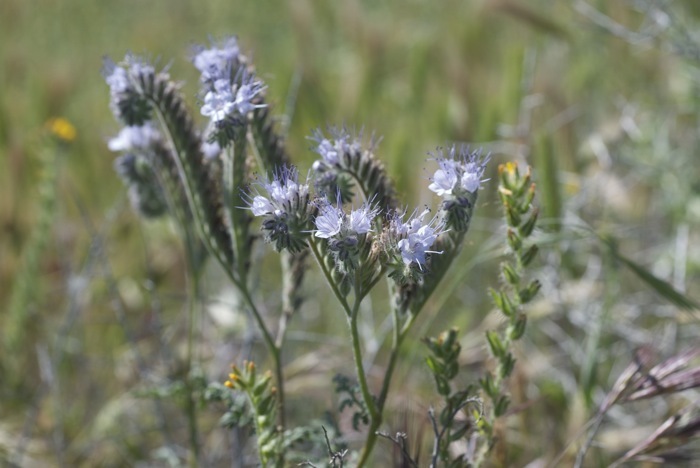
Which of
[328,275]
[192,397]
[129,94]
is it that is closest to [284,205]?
[328,275]

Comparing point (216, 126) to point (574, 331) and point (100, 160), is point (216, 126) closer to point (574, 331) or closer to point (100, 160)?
point (574, 331)

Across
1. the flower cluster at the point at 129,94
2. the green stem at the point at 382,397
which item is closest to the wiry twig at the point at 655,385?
the green stem at the point at 382,397

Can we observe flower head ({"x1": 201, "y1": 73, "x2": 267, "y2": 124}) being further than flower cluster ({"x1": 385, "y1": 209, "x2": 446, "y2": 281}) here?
Yes

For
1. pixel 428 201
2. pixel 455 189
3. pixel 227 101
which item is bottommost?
pixel 455 189

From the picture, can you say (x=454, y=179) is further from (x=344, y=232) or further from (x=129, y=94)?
(x=129, y=94)

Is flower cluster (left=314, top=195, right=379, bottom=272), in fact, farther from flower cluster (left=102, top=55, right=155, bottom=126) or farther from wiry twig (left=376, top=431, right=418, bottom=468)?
flower cluster (left=102, top=55, right=155, bottom=126)

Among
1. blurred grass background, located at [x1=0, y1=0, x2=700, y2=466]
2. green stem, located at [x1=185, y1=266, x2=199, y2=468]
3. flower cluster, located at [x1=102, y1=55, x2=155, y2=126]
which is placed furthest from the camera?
blurred grass background, located at [x1=0, y1=0, x2=700, y2=466]

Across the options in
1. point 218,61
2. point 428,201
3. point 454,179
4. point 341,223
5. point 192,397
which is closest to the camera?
point 341,223

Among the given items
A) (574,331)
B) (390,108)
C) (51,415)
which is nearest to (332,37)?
(390,108)

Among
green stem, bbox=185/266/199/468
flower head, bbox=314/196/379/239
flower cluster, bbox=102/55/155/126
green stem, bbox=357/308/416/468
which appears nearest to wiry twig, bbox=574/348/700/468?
green stem, bbox=357/308/416/468
